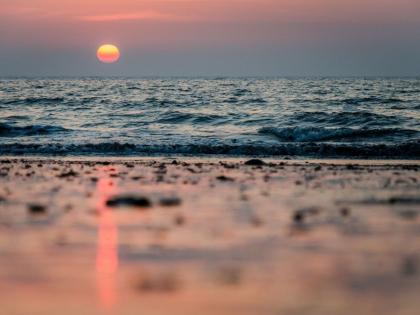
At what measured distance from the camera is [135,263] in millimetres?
6031

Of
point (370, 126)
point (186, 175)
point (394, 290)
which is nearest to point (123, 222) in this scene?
point (394, 290)

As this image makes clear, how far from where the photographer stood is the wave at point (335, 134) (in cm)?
2560

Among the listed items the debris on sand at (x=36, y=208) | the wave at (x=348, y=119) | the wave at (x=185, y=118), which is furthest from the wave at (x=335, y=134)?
the debris on sand at (x=36, y=208)

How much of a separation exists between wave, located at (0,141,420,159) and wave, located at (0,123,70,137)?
5706mm

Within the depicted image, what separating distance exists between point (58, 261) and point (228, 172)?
846 cm

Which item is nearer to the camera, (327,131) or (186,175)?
(186,175)

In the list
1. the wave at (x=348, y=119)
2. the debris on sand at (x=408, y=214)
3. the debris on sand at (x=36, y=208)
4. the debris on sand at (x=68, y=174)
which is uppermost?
the debris on sand at (x=36, y=208)

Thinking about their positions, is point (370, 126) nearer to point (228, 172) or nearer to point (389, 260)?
point (228, 172)

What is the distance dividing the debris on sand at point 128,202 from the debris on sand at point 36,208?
35.0 inches

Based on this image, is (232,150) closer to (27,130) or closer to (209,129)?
(209,129)

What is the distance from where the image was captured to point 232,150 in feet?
70.1

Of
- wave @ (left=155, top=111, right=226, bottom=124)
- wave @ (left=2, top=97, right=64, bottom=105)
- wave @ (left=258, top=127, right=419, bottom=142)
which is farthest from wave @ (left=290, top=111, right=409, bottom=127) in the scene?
wave @ (left=2, top=97, right=64, bottom=105)

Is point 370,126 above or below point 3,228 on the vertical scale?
below

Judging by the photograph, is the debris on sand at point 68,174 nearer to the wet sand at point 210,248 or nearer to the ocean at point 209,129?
the wet sand at point 210,248
